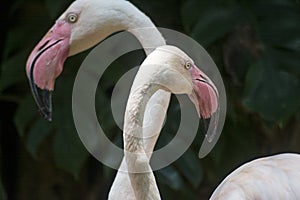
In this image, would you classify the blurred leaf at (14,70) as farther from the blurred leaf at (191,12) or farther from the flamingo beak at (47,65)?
the flamingo beak at (47,65)

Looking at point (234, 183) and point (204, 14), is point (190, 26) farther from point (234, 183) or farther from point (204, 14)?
point (234, 183)

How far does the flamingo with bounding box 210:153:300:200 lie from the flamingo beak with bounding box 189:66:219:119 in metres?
0.18

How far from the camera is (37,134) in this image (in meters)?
2.39

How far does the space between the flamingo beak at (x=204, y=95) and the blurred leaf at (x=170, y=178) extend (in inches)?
41.0

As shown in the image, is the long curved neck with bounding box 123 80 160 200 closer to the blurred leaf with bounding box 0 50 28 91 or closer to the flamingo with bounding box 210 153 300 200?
the flamingo with bounding box 210 153 300 200

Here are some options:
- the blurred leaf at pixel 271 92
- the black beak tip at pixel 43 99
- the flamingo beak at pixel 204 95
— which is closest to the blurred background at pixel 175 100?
the blurred leaf at pixel 271 92

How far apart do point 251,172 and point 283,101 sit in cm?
74

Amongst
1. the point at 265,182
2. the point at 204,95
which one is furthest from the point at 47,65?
the point at 265,182

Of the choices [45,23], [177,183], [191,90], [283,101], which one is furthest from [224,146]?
[191,90]

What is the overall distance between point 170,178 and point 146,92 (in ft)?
3.94

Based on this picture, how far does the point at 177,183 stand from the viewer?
2.35 m

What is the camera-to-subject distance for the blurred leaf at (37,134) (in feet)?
7.81

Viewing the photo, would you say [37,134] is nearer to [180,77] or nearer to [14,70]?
[14,70]

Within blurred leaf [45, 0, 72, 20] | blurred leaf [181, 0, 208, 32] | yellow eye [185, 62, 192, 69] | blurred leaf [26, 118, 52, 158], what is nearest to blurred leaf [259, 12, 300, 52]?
blurred leaf [181, 0, 208, 32]
